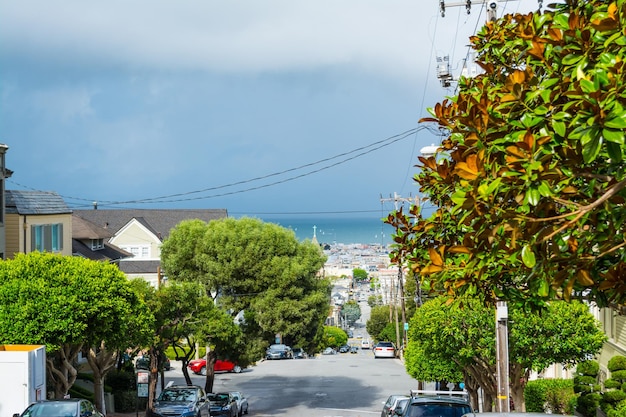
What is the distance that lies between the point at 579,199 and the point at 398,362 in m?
62.1

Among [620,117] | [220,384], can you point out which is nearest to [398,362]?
[220,384]

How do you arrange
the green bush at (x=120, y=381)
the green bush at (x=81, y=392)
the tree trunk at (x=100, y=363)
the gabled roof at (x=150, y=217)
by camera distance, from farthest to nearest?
the gabled roof at (x=150, y=217) < the green bush at (x=120, y=381) < the green bush at (x=81, y=392) < the tree trunk at (x=100, y=363)

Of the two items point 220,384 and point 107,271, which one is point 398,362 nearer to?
point 220,384

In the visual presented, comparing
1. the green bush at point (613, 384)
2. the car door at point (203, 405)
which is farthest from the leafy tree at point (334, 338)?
the green bush at point (613, 384)

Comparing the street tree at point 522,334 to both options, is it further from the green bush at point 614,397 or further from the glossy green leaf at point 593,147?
the glossy green leaf at point 593,147

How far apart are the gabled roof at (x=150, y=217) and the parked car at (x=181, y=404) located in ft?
146

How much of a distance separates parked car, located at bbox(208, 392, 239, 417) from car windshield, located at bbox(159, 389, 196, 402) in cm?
203

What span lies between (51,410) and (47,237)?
62.0 ft

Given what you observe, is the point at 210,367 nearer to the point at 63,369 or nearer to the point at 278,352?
the point at 63,369

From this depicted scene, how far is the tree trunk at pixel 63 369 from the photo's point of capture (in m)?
29.7

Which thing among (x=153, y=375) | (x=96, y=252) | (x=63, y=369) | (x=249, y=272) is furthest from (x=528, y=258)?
(x=96, y=252)

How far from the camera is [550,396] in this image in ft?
110

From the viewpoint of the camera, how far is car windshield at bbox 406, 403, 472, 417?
19.3 meters

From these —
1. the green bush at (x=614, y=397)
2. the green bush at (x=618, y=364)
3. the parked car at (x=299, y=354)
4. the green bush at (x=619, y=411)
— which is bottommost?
the parked car at (x=299, y=354)
